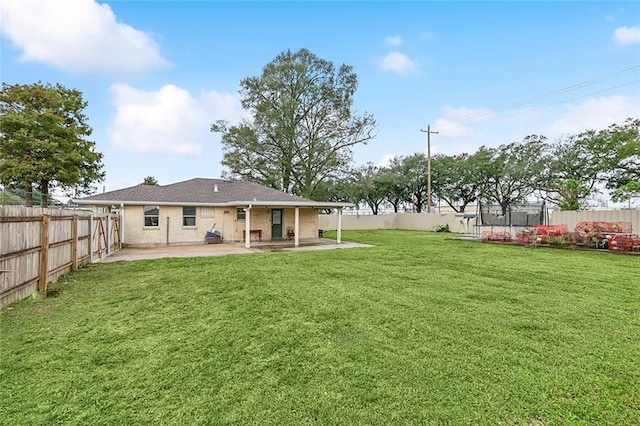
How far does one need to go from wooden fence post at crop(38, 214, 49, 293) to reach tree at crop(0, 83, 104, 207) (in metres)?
19.6

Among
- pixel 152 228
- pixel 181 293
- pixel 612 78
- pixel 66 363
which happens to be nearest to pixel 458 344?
pixel 66 363

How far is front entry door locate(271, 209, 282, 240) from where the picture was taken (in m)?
Answer: 16.8

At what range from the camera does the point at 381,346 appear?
3314mm

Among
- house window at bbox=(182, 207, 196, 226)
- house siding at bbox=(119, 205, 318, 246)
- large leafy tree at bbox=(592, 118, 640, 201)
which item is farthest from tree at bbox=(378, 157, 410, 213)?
house window at bbox=(182, 207, 196, 226)

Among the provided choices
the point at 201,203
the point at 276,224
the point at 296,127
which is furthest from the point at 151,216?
the point at 296,127

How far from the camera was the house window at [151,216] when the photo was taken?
561 inches

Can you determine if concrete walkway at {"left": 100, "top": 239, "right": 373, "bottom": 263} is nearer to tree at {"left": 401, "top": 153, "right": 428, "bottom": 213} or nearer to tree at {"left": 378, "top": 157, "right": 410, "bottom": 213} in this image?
tree at {"left": 378, "top": 157, "right": 410, "bottom": 213}

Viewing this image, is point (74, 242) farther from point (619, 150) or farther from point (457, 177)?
point (457, 177)

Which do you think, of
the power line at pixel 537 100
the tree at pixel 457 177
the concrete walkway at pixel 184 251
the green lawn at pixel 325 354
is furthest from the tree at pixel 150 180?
the green lawn at pixel 325 354

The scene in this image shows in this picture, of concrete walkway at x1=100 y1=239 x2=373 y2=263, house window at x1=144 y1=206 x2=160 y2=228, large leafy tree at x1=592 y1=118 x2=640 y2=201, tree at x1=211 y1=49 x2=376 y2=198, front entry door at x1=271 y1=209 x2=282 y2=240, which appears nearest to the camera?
concrete walkway at x1=100 y1=239 x2=373 y2=263

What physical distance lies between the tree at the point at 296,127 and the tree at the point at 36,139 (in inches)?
397

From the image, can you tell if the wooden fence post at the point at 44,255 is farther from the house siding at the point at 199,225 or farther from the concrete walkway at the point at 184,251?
the house siding at the point at 199,225

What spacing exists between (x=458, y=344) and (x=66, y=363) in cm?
389

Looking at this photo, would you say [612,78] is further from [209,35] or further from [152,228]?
[152,228]
